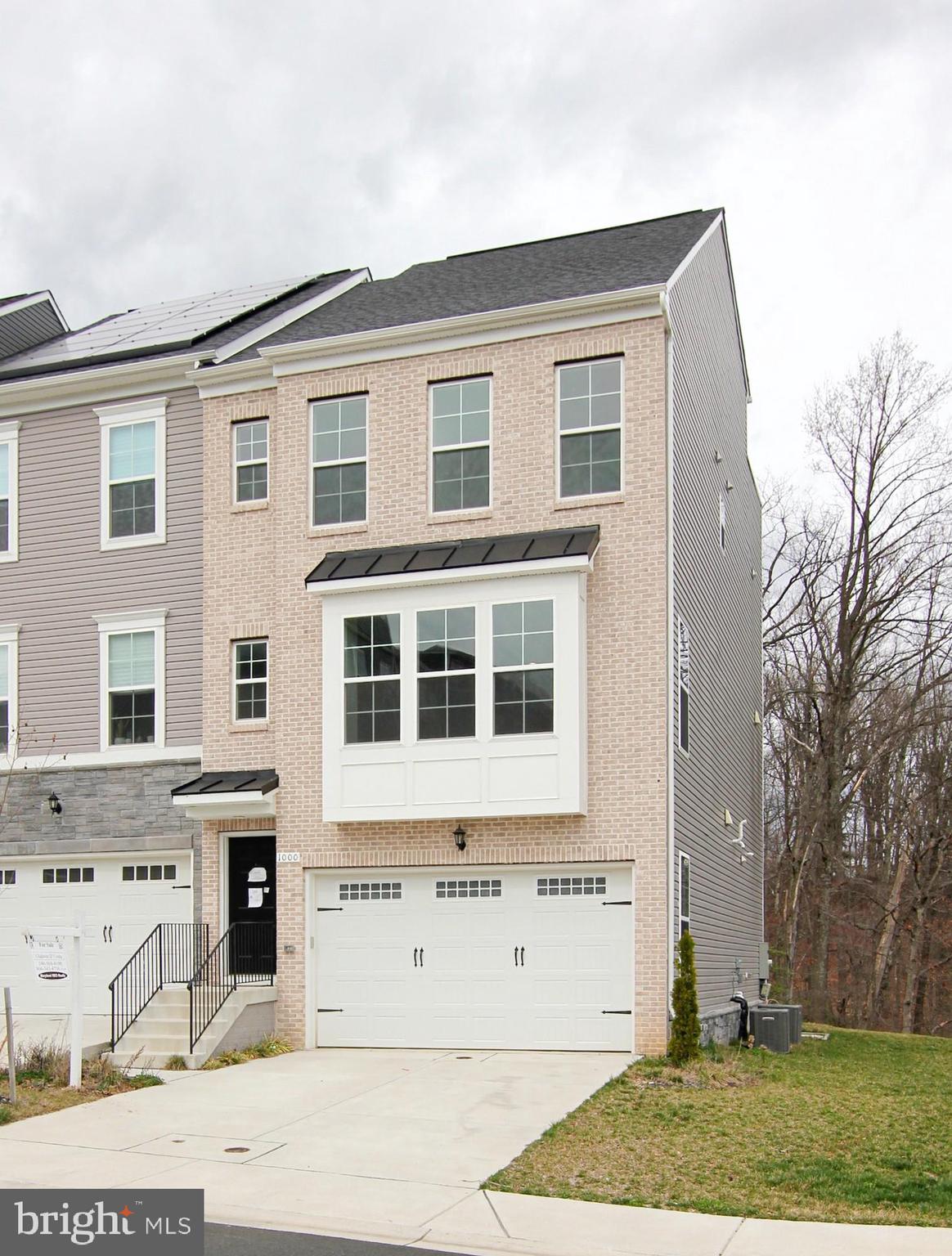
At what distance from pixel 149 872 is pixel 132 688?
8.80 ft

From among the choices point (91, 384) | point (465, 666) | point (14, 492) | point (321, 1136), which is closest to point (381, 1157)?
point (321, 1136)

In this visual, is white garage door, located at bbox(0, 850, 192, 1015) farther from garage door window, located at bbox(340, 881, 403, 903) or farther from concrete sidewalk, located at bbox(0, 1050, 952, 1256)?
concrete sidewalk, located at bbox(0, 1050, 952, 1256)

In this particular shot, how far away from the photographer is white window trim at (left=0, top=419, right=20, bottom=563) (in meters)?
21.1

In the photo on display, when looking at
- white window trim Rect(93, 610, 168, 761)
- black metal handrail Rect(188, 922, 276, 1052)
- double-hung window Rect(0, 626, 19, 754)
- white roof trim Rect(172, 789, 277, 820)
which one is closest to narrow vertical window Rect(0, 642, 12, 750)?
double-hung window Rect(0, 626, 19, 754)

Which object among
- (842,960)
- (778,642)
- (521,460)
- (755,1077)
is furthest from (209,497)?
(842,960)

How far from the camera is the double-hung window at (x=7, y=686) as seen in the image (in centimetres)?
2053

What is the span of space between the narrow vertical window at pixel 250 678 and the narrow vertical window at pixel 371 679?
1948 millimetres

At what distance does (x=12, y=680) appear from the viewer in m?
20.7

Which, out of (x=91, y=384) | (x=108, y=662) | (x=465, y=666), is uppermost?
(x=91, y=384)

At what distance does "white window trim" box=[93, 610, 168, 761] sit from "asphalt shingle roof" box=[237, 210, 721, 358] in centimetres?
410

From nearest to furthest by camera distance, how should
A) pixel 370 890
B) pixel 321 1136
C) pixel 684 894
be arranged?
pixel 321 1136 → pixel 684 894 → pixel 370 890

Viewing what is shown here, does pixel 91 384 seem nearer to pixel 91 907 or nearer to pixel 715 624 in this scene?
pixel 91 907

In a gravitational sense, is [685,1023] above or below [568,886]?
below

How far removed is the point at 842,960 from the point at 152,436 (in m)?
28.8
